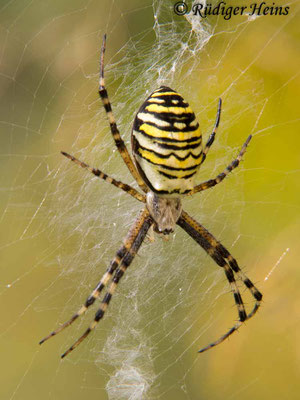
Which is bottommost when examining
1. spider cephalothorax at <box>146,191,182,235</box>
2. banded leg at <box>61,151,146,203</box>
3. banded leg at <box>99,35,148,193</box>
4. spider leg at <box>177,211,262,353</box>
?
spider leg at <box>177,211,262,353</box>

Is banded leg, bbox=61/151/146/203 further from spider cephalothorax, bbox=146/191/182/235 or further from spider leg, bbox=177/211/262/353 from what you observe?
spider leg, bbox=177/211/262/353

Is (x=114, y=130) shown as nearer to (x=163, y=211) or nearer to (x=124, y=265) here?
(x=163, y=211)

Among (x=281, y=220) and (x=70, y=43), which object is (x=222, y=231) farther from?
(x=70, y=43)

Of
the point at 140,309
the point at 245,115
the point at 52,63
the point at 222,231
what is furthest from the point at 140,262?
the point at 52,63

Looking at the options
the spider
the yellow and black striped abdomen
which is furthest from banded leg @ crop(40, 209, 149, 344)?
the yellow and black striped abdomen

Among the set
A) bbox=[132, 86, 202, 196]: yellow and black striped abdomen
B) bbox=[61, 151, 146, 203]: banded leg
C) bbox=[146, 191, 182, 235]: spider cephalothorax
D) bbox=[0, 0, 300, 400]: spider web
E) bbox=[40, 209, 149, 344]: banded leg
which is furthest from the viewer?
bbox=[0, 0, 300, 400]: spider web

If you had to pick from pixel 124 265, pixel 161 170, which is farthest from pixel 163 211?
pixel 161 170
